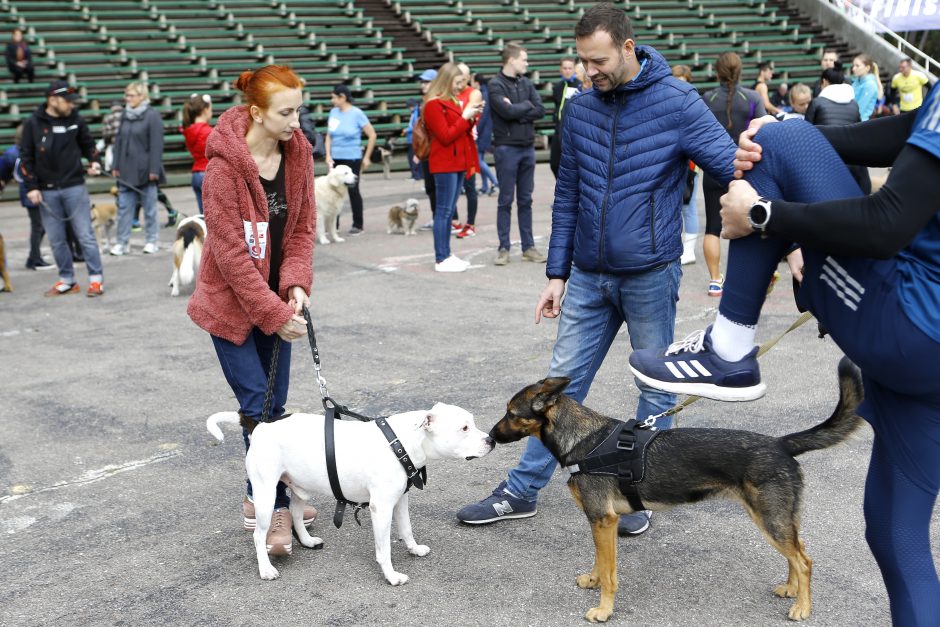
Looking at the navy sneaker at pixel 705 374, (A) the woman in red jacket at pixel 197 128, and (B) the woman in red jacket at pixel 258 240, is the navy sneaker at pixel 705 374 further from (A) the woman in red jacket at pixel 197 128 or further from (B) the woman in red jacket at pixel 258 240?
(A) the woman in red jacket at pixel 197 128

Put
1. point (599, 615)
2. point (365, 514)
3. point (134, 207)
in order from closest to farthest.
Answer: point (599, 615)
point (365, 514)
point (134, 207)

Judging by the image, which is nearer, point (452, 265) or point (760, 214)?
point (760, 214)

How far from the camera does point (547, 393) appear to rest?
3697 mm

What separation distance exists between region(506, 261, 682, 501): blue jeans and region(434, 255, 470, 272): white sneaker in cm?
625

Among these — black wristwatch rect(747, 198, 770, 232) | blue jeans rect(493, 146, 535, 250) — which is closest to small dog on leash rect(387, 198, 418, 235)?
blue jeans rect(493, 146, 535, 250)

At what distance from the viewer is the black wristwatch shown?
2.19 meters

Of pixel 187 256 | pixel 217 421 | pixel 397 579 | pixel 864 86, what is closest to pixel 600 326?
pixel 397 579

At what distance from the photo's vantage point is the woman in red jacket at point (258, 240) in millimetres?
3830

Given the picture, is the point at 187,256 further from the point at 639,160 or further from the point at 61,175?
the point at 639,160

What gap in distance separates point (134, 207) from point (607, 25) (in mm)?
10033

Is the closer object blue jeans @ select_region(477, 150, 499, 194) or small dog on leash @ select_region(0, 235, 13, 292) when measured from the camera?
small dog on leash @ select_region(0, 235, 13, 292)

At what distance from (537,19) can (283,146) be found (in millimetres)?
25099

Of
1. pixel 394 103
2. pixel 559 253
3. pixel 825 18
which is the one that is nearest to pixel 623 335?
pixel 559 253

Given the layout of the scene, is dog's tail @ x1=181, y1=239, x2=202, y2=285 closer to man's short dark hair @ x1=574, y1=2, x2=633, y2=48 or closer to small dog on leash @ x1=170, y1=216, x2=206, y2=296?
small dog on leash @ x1=170, y1=216, x2=206, y2=296
